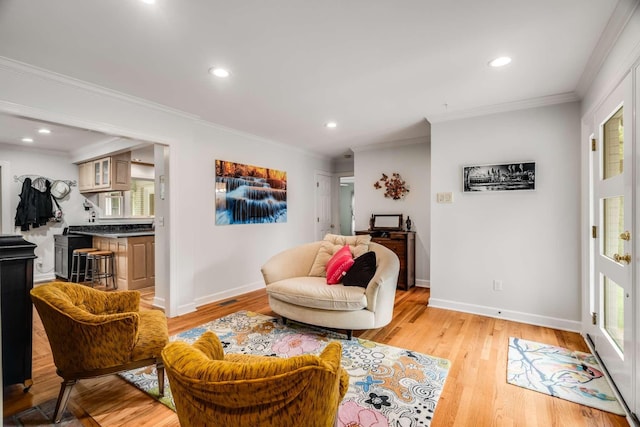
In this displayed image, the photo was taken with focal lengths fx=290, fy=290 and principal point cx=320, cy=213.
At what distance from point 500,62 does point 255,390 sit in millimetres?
2805

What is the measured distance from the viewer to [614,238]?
2104 millimetres

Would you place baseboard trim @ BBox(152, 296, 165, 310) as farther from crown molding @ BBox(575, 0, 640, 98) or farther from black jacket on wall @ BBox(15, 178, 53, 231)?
crown molding @ BBox(575, 0, 640, 98)

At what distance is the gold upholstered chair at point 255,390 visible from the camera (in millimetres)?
893

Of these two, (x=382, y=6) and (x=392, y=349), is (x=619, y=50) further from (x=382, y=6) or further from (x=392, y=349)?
(x=392, y=349)

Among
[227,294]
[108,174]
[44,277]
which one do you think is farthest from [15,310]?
[44,277]

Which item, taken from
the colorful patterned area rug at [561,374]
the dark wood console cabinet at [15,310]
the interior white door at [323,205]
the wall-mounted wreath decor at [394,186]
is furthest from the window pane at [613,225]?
the interior white door at [323,205]

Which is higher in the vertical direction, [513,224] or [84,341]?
[513,224]

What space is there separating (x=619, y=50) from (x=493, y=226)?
75.4 inches

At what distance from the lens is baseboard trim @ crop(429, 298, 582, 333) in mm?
2980

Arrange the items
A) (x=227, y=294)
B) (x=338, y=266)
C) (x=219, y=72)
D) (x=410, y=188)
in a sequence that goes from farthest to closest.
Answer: (x=410, y=188) → (x=227, y=294) → (x=338, y=266) → (x=219, y=72)

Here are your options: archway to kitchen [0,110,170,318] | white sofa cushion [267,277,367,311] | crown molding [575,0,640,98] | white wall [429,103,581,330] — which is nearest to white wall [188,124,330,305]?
archway to kitchen [0,110,170,318]

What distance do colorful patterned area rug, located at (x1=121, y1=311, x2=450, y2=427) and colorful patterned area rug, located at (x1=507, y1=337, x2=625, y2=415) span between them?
560mm

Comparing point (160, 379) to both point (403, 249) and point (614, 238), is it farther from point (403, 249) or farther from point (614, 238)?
point (403, 249)

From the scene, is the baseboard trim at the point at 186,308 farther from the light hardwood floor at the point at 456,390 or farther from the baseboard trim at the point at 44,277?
the baseboard trim at the point at 44,277
